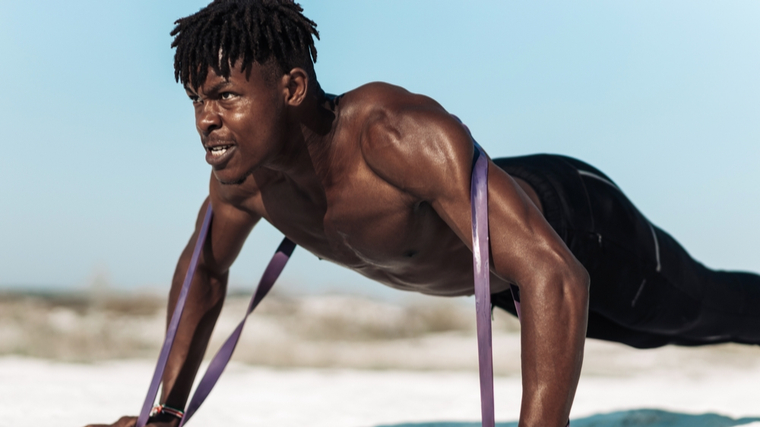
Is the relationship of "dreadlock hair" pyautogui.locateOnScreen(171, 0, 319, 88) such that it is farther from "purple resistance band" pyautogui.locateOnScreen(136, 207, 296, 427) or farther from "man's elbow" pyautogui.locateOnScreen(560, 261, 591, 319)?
"man's elbow" pyautogui.locateOnScreen(560, 261, 591, 319)

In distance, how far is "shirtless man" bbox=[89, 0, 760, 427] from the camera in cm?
205

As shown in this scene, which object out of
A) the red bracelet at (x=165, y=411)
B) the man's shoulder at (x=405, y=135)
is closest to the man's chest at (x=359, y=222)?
the man's shoulder at (x=405, y=135)

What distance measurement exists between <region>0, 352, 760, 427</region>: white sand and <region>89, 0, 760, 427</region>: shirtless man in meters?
1.20

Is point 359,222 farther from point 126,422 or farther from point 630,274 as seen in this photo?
point 630,274

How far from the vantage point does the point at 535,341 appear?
2.02 m

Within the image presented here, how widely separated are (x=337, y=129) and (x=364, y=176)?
0.18m

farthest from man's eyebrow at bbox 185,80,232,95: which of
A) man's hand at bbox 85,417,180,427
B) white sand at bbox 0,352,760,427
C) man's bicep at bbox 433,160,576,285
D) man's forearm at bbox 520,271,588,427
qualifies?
white sand at bbox 0,352,760,427

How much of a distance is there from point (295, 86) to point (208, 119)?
28 cm

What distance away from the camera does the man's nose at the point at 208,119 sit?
2285mm

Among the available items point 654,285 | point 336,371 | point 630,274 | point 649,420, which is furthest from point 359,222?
point 336,371

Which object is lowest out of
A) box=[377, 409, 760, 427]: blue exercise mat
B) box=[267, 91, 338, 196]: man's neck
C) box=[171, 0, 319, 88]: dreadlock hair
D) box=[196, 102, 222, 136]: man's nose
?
box=[377, 409, 760, 427]: blue exercise mat

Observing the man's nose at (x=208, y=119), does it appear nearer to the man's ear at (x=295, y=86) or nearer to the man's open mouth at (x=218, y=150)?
the man's open mouth at (x=218, y=150)

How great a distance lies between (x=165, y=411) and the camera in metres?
3.04

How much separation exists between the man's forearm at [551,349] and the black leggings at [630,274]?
40.7 inches
